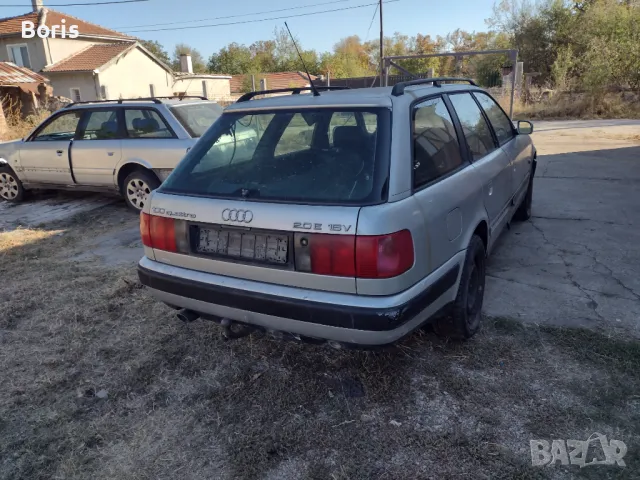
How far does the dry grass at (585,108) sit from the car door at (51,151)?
17.7 m

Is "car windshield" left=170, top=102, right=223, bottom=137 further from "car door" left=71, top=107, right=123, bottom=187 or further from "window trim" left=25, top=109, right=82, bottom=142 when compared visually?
"window trim" left=25, top=109, right=82, bottom=142

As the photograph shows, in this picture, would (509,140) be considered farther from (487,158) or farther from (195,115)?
(195,115)

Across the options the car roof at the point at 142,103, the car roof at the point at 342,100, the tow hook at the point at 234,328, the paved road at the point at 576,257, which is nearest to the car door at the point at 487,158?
the car roof at the point at 342,100

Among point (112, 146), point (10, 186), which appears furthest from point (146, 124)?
point (10, 186)

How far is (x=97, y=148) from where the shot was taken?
7.08m

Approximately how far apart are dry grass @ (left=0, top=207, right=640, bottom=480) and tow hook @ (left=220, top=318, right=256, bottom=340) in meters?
0.31

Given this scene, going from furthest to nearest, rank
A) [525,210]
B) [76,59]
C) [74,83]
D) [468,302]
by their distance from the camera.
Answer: [76,59], [74,83], [525,210], [468,302]

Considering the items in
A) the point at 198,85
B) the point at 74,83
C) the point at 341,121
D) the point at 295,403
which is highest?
the point at 74,83

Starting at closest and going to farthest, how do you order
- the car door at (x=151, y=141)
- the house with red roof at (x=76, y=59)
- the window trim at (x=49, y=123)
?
the car door at (x=151, y=141) < the window trim at (x=49, y=123) < the house with red roof at (x=76, y=59)

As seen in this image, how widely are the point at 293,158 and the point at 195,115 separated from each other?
14.8 ft

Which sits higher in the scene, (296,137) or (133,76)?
(133,76)

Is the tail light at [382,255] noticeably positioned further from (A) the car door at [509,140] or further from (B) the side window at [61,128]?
(B) the side window at [61,128]

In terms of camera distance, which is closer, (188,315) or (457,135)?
(188,315)

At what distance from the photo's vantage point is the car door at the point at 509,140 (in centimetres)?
420
